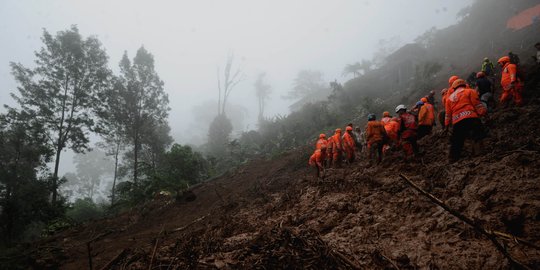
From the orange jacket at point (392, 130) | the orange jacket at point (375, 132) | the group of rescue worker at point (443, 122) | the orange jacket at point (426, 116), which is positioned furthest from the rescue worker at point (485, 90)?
the orange jacket at point (375, 132)

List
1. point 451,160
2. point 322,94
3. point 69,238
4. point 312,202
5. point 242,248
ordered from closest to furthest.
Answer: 1. point 242,248
2. point 451,160
3. point 312,202
4. point 69,238
5. point 322,94

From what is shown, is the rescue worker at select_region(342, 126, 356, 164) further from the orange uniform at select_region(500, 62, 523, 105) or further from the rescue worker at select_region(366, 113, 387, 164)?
the orange uniform at select_region(500, 62, 523, 105)

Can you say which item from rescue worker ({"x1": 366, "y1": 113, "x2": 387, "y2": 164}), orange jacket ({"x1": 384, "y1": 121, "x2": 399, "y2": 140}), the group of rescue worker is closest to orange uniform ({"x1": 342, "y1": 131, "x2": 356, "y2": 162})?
the group of rescue worker

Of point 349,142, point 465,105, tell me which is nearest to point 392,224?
point 465,105

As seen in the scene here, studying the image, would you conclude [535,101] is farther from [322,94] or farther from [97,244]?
[322,94]

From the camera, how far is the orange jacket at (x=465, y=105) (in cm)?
477

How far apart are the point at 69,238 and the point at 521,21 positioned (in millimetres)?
37646

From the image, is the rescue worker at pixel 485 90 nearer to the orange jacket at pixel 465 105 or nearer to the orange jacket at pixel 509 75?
the orange jacket at pixel 509 75

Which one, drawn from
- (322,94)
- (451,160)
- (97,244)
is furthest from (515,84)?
(322,94)

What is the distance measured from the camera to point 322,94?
49500 millimetres

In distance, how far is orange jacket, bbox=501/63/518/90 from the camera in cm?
703

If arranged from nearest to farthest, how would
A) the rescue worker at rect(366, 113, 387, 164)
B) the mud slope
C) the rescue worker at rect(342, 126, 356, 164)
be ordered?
the mud slope < the rescue worker at rect(366, 113, 387, 164) < the rescue worker at rect(342, 126, 356, 164)

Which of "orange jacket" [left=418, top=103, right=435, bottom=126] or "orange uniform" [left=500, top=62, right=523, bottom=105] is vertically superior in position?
"orange jacket" [left=418, top=103, right=435, bottom=126]

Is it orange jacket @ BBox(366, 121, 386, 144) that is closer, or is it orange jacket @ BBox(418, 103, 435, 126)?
orange jacket @ BBox(418, 103, 435, 126)
